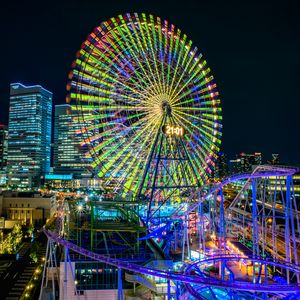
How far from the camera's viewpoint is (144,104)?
121 feet

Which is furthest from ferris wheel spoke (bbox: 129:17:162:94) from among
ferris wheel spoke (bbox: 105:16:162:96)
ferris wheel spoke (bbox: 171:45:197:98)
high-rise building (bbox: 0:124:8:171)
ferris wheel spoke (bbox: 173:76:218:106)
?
high-rise building (bbox: 0:124:8:171)

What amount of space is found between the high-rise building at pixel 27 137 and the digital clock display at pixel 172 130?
13499 centimetres

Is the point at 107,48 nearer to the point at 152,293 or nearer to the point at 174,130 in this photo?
the point at 174,130

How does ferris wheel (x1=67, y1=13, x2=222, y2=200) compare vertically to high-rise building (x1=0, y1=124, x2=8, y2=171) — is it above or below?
below

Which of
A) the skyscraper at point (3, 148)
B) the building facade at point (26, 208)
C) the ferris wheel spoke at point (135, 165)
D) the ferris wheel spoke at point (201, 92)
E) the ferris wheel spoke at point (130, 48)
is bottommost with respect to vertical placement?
the building facade at point (26, 208)

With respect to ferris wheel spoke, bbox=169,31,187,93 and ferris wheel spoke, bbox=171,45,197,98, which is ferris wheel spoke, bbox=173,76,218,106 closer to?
ferris wheel spoke, bbox=171,45,197,98

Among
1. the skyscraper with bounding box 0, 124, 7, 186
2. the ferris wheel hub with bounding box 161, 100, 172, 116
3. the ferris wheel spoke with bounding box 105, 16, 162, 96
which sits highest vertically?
the skyscraper with bounding box 0, 124, 7, 186

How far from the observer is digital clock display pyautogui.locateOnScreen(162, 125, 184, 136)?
117ft

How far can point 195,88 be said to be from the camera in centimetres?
3978

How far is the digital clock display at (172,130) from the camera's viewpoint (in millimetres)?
35812

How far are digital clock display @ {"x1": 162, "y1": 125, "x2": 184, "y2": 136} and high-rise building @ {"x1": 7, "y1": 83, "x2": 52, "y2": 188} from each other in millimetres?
134989

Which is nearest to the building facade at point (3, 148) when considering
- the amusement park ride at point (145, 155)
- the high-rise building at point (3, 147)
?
the high-rise building at point (3, 147)

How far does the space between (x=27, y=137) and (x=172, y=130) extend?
14233 centimetres

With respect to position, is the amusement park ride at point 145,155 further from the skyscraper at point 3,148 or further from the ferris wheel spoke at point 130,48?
the skyscraper at point 3,148
